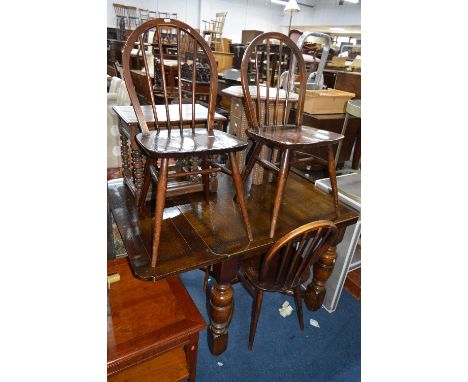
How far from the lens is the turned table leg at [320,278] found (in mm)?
1510

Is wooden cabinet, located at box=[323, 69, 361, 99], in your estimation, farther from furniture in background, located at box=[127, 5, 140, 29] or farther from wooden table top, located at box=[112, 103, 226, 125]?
furniture in background, located at box=[127, 5, 140, 29]

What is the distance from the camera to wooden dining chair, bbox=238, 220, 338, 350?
43.1 inches

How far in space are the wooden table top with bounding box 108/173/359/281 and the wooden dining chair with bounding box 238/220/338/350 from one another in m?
0.09

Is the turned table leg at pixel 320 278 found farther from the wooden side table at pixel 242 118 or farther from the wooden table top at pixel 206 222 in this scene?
the wooden side table at pixel 242 118

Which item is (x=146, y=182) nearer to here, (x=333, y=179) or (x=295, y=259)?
(x=295, y=259)

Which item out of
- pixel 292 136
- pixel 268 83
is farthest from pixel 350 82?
pixel 292 136

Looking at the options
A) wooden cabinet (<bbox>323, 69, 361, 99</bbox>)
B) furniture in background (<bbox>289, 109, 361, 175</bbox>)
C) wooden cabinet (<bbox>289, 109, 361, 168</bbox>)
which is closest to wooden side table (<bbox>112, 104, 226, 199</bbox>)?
furniture in background (<bbox>289, 109, 361, 175</bbox>)

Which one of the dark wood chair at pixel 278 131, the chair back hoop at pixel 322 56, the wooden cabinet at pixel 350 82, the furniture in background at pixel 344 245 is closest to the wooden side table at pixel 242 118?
the dark wood chair at pixel 278 131

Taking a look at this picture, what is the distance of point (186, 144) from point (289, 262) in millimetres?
669

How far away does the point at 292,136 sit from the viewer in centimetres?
129

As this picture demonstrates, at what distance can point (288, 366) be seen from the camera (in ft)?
4.68

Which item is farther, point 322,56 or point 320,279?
point 322,56

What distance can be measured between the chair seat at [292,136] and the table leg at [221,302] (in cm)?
51
